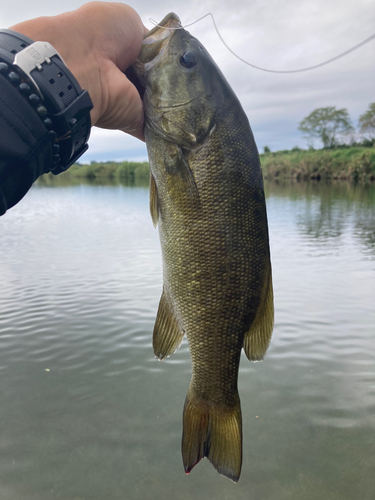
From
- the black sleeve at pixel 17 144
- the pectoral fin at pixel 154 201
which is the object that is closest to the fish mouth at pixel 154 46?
the pectoral fin at pixel 154 201

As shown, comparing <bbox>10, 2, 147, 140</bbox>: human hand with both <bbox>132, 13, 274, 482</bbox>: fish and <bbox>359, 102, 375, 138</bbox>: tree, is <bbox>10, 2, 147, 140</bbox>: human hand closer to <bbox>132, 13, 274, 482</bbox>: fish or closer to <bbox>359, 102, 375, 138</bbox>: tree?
<bbox>132, 13, 274, 482</bbox>: fish

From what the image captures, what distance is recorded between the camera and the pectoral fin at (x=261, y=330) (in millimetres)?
2176

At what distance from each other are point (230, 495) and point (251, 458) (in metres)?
0.52

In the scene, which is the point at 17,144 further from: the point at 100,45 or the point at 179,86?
the point at 179,86

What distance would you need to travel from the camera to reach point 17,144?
4.75ft

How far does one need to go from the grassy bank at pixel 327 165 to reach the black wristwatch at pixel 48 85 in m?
54.7

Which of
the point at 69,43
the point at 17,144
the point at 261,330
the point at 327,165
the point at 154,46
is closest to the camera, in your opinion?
the point at 17,144

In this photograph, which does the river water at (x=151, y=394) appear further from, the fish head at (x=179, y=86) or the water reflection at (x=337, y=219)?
the water reflection at (x=337, y=219)

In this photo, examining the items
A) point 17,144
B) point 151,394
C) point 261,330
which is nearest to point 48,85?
point 17,144

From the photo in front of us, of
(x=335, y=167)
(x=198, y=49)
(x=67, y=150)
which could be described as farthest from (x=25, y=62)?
(x=335, y=167)

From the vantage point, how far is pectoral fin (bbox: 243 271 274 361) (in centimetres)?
218

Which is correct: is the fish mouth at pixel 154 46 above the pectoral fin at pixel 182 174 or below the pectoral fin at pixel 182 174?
above

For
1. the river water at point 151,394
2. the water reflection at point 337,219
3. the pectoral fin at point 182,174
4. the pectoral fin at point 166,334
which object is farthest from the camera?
the water reflection at point 337,219

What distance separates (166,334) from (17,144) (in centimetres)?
129
